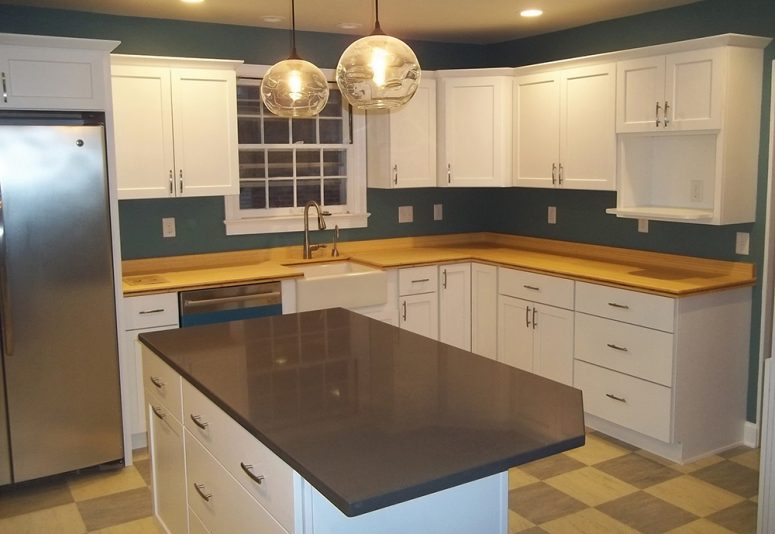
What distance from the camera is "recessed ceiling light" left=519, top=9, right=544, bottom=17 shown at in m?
4.37

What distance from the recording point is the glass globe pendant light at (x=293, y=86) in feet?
8.70

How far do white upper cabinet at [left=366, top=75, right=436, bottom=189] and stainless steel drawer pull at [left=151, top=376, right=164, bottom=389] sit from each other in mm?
2582

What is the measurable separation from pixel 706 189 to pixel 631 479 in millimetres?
1645

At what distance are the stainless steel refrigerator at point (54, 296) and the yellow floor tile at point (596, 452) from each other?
2446 millimetres

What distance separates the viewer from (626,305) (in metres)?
3.96

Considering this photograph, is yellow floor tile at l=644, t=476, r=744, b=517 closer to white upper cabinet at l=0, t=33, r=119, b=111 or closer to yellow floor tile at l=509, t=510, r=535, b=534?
yellow floor tile at l=509, t=510, r=535, b=534

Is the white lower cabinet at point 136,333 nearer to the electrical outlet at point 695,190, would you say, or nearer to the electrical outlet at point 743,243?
the electrical outlet at point 695,190

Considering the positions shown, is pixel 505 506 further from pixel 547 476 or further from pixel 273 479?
pixel 547 476

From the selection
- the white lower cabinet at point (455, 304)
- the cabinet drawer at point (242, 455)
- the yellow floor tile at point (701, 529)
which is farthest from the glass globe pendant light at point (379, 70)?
the white lower cabinet at point (455, 304)

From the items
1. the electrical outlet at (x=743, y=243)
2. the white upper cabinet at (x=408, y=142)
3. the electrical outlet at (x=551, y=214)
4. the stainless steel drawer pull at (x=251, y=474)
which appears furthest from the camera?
the electrical outlet at (x=551, y=214)

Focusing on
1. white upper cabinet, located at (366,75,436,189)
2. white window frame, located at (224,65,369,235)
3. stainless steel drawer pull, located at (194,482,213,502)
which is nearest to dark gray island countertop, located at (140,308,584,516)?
stainless steel drawer pull, located at (194,482,213,502)

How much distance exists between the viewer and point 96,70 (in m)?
3.65

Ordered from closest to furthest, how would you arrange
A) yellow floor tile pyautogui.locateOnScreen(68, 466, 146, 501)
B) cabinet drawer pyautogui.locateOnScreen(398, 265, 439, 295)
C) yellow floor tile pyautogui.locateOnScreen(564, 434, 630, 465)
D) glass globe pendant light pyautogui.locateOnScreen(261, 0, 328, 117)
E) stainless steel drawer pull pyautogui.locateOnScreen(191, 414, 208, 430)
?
stainless steel drawer pull pyautogui.locateOnScreen(191, 414, 208, 430), glass globe pendant light pyautogui.locateOnScreen(261, 0, 328, 117), yellow floor tile pyautogui.locateOnScreen(68, 466, 146, 501), yellow floor tile pyautogui.locateOnScreen(564, 434, 630, 465), cabinet drawer pyautogui.locateOnScreen(398, 265, 439, 295)

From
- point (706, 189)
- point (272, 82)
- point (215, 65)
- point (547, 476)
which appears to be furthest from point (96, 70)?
point (706, 189)
